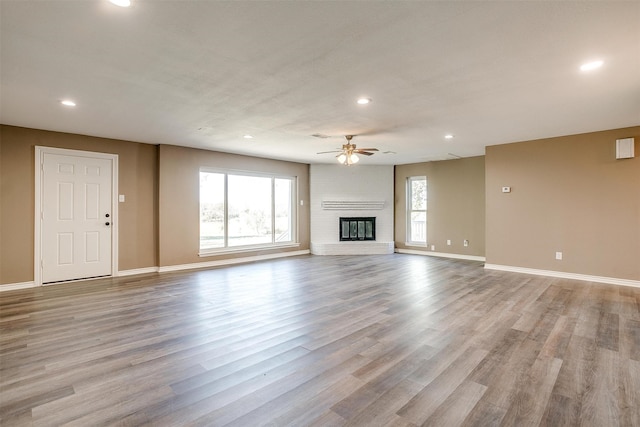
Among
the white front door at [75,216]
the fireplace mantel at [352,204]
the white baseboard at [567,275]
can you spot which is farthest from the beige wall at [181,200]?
the white baseboard at [567,275]

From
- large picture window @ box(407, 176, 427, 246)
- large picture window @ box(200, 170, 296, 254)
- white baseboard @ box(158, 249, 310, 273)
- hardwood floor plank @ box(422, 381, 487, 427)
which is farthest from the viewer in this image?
large picture window @ box(407, 176, 427, 246)

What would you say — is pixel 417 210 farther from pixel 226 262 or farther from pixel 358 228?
pixel 226 262

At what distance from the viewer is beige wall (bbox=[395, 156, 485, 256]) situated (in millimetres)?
7395

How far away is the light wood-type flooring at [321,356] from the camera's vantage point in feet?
6.00

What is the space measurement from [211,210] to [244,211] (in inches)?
32.1

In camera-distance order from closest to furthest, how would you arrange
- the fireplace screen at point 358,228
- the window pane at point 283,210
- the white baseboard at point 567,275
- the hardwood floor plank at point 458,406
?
the hardwood floor plank at point 458,406 → the white baseboard at point 567,275 → the window pane at point 283,210 → the fireplace screen at point 358,228

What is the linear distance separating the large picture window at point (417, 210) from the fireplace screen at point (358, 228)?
3.37 ft

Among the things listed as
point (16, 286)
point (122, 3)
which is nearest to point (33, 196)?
point (16, 286)

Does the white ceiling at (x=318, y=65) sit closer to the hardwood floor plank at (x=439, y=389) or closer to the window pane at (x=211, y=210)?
the window pane at (x=211, y=210)

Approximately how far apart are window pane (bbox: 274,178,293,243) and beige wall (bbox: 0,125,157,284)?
2.88m

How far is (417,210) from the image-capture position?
860 cm

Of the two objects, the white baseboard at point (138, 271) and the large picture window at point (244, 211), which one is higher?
the large picture window at point (244, 211)

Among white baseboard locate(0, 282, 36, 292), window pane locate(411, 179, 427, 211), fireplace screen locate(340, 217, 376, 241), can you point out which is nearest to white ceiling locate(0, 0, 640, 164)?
white baseboard locate(0, 282, 36, 292)

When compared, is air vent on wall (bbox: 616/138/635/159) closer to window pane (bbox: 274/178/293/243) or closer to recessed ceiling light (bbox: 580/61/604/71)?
recessed ceiling light (bbox: 580/61/604/71)
